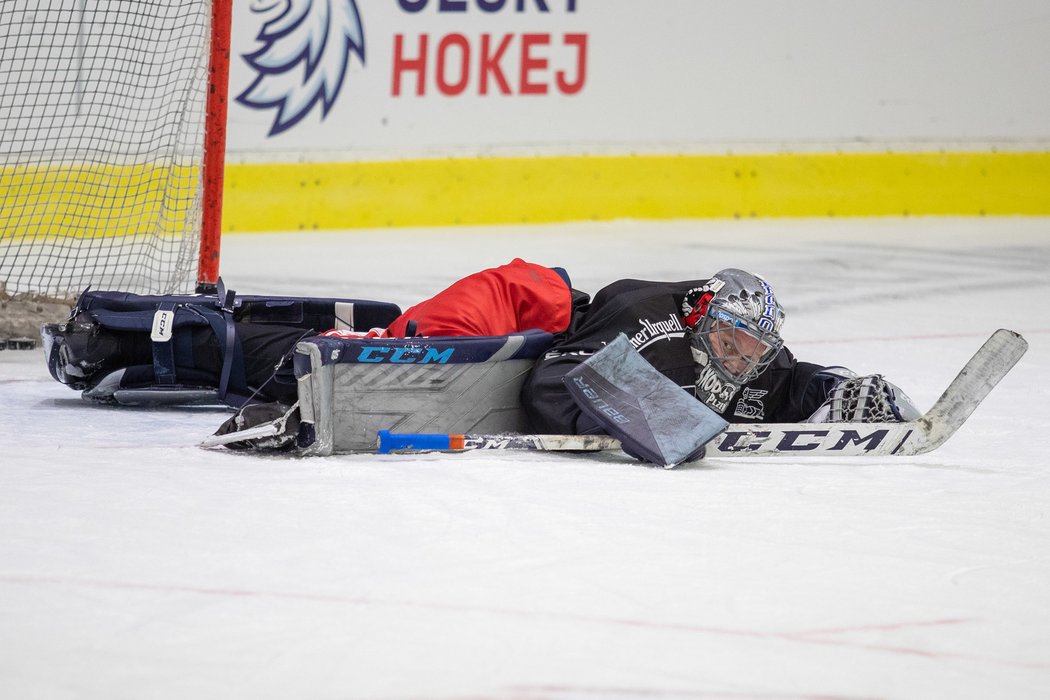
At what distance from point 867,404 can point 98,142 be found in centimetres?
349

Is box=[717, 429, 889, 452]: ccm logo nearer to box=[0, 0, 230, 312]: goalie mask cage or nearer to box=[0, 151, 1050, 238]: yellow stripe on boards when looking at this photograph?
box=[0, 0, 230, 312]: goalie mask cage

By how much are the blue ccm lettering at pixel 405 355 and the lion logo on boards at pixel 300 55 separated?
167 inches

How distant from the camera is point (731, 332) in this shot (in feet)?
9.60

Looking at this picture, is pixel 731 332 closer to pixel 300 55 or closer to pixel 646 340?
pixel 646 340

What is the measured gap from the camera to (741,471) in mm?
2775

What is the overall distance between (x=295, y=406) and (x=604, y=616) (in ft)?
3.93

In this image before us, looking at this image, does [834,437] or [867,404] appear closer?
[834,437]

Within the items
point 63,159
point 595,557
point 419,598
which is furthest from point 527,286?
point 63,159

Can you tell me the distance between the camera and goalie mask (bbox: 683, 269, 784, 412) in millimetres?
2918

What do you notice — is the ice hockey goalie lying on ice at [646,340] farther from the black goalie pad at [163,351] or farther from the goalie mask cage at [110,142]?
the goalie mask cage at [110,142]

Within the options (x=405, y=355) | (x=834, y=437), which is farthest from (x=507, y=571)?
(x=834, y=437)

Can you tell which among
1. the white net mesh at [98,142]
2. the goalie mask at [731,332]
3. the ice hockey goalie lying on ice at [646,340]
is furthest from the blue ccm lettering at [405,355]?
the white net mesh at [98,142]

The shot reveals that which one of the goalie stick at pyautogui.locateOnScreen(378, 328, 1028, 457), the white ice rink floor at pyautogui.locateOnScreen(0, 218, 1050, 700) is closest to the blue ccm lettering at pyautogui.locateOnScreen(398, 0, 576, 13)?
the white ice rink floor at pyautogui.locateOnScreen(0, 218, 1050, 700)

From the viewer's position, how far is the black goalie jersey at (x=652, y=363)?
9.71 feet
